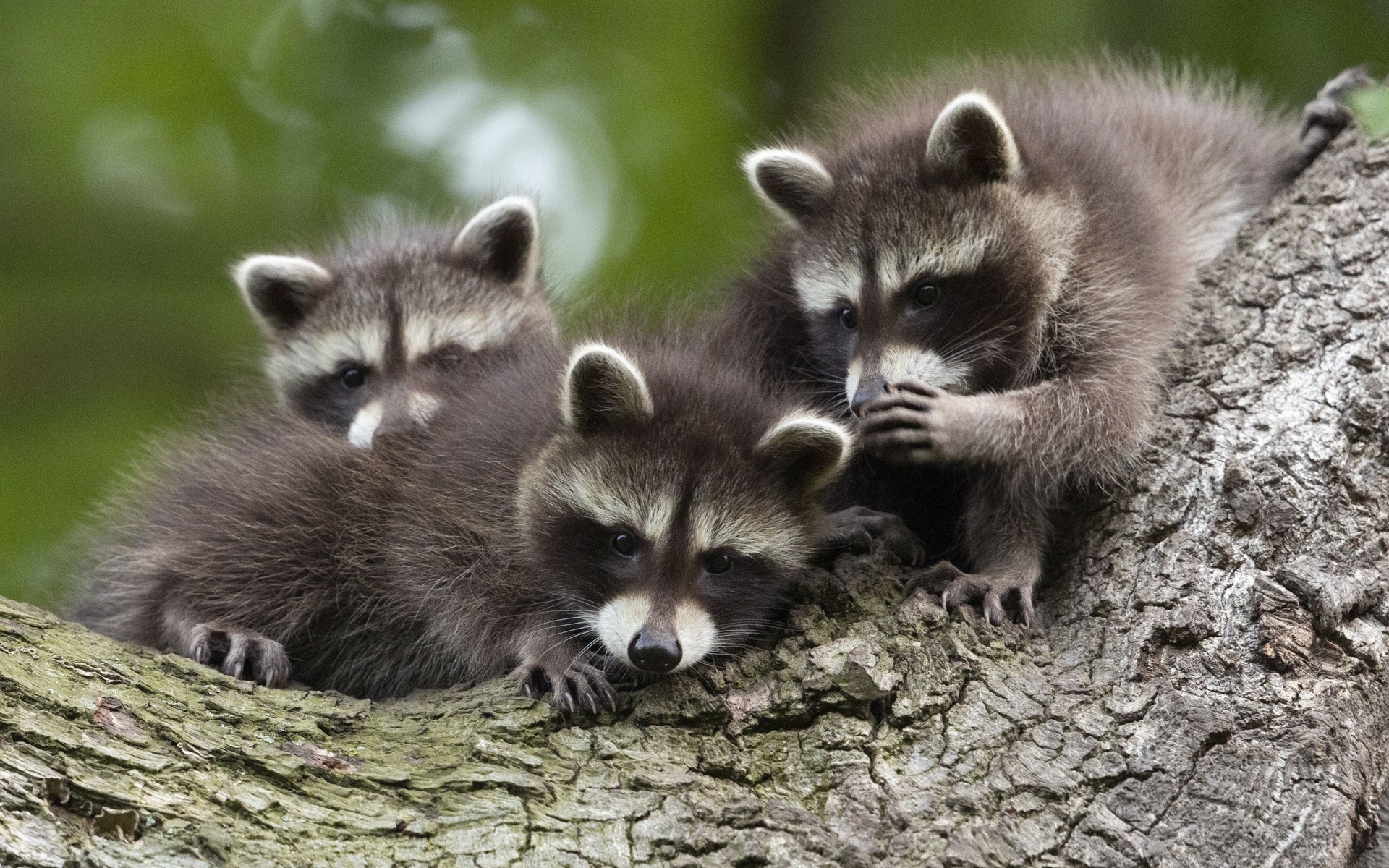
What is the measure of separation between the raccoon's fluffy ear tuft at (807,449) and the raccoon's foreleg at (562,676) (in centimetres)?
69

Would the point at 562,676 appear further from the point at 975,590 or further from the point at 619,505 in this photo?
the point at 975,590

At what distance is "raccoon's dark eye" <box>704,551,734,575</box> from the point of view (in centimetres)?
347

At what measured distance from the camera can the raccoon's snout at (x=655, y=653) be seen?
9.87 feet

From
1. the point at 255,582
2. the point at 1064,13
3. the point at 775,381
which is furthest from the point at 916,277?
the point at 1064,13

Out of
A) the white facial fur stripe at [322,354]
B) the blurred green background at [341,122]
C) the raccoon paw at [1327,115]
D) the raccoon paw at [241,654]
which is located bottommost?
the raccoon paw at [241,654]

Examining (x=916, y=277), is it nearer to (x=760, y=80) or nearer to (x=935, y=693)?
(x=935, y=693)

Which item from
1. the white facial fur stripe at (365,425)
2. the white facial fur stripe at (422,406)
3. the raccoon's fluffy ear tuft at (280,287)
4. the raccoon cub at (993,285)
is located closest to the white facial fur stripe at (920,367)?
the raccoon cub at (993,285)

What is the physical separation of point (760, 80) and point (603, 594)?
2999mm

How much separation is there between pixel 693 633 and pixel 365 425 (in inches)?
70.2

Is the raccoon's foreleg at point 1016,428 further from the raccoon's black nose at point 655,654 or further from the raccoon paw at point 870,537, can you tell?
the raccoon's black nose at point 655,654

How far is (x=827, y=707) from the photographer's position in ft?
9.39

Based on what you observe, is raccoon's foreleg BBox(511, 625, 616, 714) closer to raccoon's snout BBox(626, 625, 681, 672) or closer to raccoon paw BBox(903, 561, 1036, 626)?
raccoon's snout BBox(626, 625, 681, 672)

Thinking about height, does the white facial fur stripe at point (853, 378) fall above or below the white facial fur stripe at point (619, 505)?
above

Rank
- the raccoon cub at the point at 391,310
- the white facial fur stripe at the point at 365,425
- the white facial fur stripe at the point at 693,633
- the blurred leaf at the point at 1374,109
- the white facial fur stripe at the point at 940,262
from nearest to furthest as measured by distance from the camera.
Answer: the blurred leaf at the point at 1374,109, the white facial fur stripe at the point at 693,633, the white facial fur stripe at the point at 940,262, the white facial fur stripe at the point at 365,425, the raccoon cub at the point at 391,310
